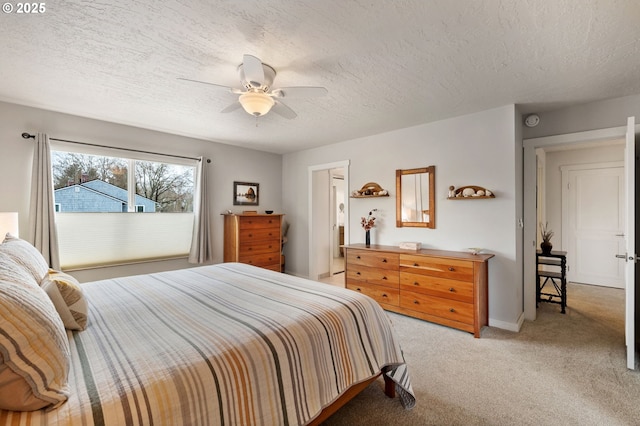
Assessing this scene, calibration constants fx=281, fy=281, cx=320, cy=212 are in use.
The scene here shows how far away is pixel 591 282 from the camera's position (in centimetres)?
469

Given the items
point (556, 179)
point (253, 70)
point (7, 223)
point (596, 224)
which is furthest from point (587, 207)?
point (7, 223)

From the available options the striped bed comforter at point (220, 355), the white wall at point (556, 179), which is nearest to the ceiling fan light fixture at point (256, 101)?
the striped bed comforter at point (220, 355)

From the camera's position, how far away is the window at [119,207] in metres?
3.32

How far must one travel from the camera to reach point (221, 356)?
1145 mm

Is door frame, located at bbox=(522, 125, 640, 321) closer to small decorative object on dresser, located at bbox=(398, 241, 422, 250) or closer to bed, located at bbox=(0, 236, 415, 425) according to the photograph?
small decorative object on dresser, located at bbox=(398, 241, 422, 250)

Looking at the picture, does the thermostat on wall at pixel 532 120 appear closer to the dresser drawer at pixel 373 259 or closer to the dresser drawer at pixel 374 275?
the dresser drawer at pixel 373 259

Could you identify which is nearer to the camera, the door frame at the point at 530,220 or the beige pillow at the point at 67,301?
the beige pillow at the point at 67,301

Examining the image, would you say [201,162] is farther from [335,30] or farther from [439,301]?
[439,301]

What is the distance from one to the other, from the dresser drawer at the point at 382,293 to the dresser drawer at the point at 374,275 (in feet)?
0.21

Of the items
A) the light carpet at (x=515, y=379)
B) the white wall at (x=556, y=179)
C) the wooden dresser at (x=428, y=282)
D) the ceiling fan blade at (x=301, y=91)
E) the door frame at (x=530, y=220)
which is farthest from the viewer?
the white wall at (x=556, y=179)

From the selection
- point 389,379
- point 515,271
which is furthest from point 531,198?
point 389,379

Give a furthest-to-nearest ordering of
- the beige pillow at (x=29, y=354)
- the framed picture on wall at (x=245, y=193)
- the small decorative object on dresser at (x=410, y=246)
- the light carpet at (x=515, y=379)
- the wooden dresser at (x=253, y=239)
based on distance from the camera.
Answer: the framed picture on wall at (x=245, y=193), the wooden dresser at (x=253, y=239), the small decorative object on dresser at (x=410, y=246), the light carpet at (x=515, y=379), the beige pillow at (x=29, y=354)

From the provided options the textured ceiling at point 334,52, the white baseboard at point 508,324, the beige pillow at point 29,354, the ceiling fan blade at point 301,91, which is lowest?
the white baseboard at point 508,324

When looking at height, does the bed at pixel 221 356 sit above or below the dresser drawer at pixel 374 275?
above
